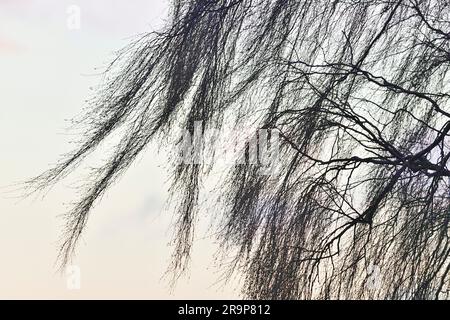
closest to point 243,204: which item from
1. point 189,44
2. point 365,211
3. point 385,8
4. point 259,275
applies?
point 259,275

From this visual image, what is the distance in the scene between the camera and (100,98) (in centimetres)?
339

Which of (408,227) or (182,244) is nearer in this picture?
(408,227)

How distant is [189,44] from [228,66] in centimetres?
18

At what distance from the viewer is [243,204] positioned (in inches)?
125

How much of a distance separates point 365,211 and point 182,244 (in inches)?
29.2

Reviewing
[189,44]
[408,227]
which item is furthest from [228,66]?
[408,227]
